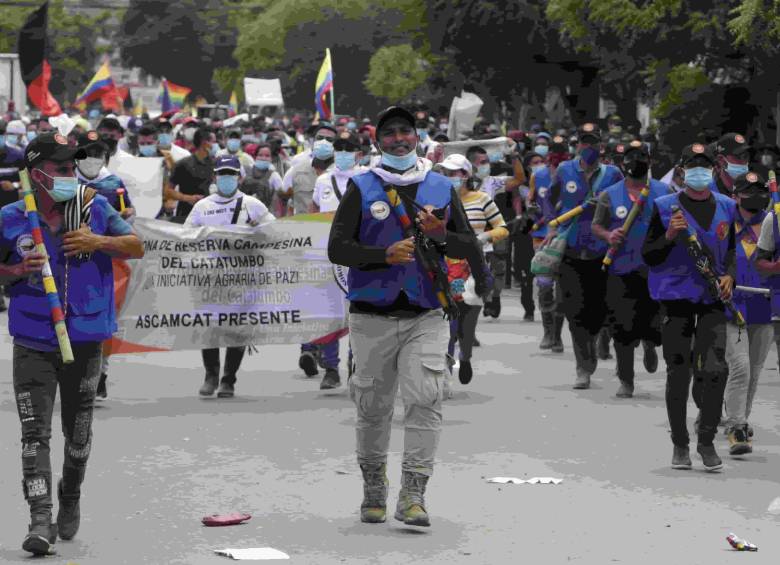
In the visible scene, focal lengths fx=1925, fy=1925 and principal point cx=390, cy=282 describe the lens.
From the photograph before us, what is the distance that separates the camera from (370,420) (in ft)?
30.2

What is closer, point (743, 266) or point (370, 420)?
point (370, 420)

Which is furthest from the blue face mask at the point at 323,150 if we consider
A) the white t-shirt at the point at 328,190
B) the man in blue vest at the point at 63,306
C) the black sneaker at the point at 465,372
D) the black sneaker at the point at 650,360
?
the man in blue vest at the point at 63,306

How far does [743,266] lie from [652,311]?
261cm

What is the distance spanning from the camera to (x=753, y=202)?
11.7 metres

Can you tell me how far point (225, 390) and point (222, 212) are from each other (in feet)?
4.58

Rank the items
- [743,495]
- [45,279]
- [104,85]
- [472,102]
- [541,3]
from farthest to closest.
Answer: [541,3]
[104,85]
[472,102]
[743,495]
[45,279]

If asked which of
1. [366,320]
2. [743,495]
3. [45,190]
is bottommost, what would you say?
[743,495]

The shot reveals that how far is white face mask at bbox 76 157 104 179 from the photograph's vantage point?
13.2 m

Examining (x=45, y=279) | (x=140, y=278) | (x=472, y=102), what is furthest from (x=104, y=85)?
(x=45, y=279)

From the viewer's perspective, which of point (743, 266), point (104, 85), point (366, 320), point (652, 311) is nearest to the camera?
point (366, 320)

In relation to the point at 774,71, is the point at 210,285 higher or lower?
lower

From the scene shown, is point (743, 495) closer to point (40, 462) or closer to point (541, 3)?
point (40, 462)

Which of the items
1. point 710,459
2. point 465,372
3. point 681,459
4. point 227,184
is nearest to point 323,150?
point 227,184

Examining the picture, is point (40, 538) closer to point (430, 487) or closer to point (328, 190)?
point (430, 487)
